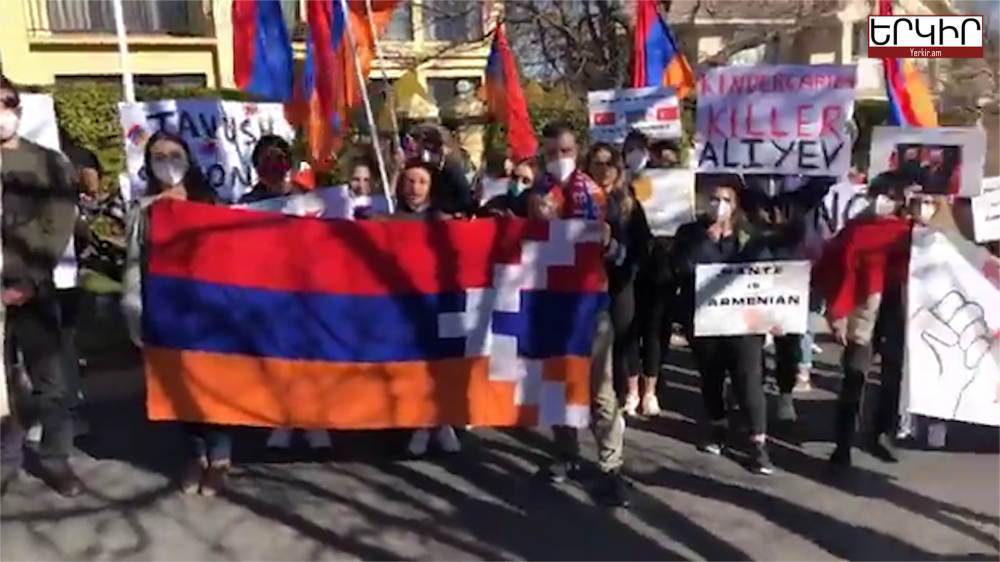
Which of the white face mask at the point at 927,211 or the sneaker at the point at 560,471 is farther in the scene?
the white face mask at the point at 927,211

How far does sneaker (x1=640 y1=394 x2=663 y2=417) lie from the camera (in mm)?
6562

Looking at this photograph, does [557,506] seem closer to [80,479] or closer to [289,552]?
[289,552]

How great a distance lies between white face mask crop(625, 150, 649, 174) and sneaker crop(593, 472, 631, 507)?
2.43 meters

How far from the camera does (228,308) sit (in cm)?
523

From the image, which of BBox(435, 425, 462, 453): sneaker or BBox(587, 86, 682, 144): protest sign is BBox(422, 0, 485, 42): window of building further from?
BBox(435, 425, 462, 453): sneaker

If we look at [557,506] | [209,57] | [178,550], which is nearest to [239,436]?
[178,550]

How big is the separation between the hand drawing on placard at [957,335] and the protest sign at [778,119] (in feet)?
3.24

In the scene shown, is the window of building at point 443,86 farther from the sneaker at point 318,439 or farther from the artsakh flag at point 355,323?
the artsakh flag at point 355,323

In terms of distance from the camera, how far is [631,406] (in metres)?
6.59

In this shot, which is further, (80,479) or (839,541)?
(80,479)

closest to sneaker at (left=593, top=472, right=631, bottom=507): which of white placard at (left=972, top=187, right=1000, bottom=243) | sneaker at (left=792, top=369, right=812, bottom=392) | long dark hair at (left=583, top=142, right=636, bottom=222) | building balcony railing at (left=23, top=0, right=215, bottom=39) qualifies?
long dark hair at (left=583, top=142, right=636, bottom=222)

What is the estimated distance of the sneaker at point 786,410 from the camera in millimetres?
6395

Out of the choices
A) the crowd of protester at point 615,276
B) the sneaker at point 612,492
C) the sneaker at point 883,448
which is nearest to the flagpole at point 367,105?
the crowd of protester at point 615,276

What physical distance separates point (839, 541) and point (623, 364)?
5.78 ft
